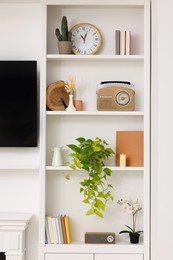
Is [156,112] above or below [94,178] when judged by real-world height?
above

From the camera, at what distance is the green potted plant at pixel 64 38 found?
4398 millimetres

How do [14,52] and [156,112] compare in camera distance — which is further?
[14,52]

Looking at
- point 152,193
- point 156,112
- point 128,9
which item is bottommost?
point 152,193

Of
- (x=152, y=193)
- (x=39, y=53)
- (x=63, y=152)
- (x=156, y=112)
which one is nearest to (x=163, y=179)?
(x=152, y=193)

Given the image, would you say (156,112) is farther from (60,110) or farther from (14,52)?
(14,52)

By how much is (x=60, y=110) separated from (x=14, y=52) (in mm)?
627

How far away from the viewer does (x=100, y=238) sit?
437cm

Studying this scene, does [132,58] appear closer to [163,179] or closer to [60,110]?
[60,110]

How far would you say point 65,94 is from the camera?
453 centimetres

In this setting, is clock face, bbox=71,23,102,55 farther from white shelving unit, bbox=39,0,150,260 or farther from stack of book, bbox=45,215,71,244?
stack of book, bbox=45,215,71,244

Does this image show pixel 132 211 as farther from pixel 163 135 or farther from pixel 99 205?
pixel 163 135

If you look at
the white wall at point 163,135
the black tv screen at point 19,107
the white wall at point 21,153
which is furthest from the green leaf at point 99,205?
the black tv screen at point 19,107

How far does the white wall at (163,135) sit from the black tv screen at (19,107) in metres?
0.99

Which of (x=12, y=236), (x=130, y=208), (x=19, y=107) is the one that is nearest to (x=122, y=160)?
(x=130, y=208)
